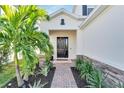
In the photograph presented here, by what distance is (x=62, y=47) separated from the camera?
1041 cm

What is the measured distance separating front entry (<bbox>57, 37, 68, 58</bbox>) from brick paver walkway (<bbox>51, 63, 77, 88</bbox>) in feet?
1.66

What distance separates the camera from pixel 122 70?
5000 millimetres

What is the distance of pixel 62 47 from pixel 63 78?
2570 mm

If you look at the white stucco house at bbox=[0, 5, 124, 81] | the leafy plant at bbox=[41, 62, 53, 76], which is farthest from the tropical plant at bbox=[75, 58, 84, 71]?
the leafy plant at bbox=[41, 62, 53, 76]

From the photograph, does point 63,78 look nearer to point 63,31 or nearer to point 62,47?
point 62,47

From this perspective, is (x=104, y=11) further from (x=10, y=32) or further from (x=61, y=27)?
(x=61, y=27)

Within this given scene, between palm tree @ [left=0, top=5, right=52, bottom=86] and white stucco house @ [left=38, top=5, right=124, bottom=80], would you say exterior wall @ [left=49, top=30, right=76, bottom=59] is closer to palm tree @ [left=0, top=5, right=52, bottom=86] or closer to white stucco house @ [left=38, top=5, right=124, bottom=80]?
white stucco house @ [left=38, top=5, right=124, bottom=80]

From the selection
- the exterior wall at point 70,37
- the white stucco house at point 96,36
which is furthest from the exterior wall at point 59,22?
the exterior wall at point 70,37

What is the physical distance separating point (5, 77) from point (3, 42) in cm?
213

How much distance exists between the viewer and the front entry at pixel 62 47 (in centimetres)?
988

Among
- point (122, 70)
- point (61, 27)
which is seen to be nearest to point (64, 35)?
point (61, 27)

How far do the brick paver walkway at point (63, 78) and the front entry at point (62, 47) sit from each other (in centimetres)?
51

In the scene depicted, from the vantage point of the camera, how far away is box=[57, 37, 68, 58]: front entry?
32.4 ft

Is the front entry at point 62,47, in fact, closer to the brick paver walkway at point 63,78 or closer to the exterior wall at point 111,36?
the brick paver walkway at point 63,78
